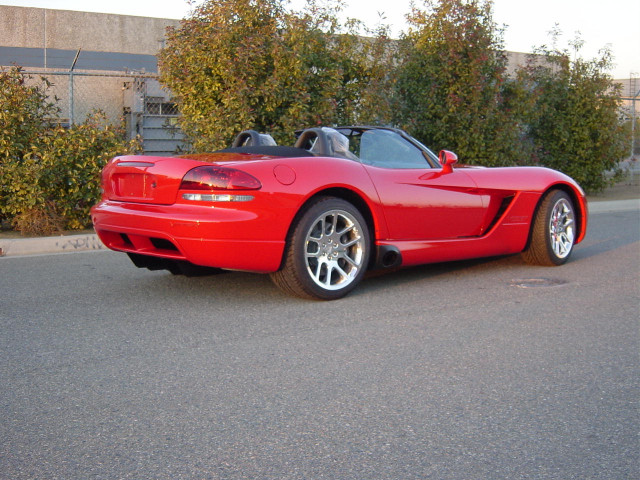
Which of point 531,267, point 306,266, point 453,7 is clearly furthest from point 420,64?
point 306,266

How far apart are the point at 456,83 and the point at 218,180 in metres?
9.37

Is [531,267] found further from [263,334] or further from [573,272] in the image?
[263,334]

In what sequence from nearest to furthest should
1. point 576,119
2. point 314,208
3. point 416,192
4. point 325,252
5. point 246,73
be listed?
point 314,208 → point 325,252 → point 416,192 → point 246,73 → point 576,119

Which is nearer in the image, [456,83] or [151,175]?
[151,175]

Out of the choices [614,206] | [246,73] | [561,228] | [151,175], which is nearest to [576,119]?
[614,206]

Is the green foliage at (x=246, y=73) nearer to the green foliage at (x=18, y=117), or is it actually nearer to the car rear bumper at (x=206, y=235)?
the green foliage at (x=18, y=117)

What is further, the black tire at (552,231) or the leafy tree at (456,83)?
the leafy tree at (456,83)

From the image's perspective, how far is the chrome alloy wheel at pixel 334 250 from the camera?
17.6 ft

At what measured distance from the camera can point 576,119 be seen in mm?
15711

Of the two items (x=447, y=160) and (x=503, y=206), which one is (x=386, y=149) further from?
(x=503, y=206)

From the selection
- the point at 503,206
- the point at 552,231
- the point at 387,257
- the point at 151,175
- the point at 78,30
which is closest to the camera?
the point at 151,175

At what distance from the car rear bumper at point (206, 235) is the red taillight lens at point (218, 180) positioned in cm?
15

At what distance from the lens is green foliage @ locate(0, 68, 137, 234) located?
8.95m

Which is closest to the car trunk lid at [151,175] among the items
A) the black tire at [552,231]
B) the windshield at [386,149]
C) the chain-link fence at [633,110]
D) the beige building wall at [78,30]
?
the windshield at [386,149]
